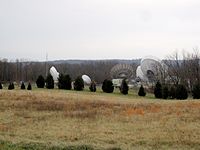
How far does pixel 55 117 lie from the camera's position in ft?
78.5

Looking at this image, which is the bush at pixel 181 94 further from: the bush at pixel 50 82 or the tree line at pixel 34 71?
the tree line at pixel 34 71

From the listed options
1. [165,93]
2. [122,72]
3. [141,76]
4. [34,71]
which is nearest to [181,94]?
[165,93]

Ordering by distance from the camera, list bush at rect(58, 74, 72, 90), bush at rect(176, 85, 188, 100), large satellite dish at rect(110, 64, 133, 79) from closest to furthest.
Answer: bush at rect(176, 85, 188, 100)
bush at rect(58, 74, 72, 90)
large satellite dish at rect(110, 64, 133, 79)

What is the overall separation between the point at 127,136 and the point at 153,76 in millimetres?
66441

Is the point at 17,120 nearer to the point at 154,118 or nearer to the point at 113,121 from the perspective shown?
the point at 113,121

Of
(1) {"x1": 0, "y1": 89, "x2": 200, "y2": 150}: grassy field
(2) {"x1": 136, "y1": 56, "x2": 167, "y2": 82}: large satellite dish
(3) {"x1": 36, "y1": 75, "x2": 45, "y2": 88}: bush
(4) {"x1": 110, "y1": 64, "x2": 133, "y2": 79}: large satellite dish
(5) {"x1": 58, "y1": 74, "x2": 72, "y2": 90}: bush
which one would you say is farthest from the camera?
(4) {"x1": 110, "y1": 64, "x2": 133, "y2": 79}: large satellite dish

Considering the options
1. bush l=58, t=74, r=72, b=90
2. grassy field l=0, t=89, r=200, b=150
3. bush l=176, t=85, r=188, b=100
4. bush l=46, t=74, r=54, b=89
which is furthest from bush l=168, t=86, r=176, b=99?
grassy field l=0, t=89, r=200, b=150

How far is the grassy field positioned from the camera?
14.1 meters

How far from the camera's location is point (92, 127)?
1942cm

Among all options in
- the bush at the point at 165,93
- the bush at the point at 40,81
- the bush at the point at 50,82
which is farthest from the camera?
the bush at the point at 40,81

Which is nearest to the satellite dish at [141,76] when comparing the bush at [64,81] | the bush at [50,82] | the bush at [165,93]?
the bush at [64,81]

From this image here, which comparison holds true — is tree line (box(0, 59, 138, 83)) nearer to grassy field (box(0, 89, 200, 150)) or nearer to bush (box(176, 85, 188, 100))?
bush (box(176, 85, 188, 100))

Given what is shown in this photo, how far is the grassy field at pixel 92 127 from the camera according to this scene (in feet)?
46.1

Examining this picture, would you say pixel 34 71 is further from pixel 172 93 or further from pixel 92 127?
pixel 92 127
